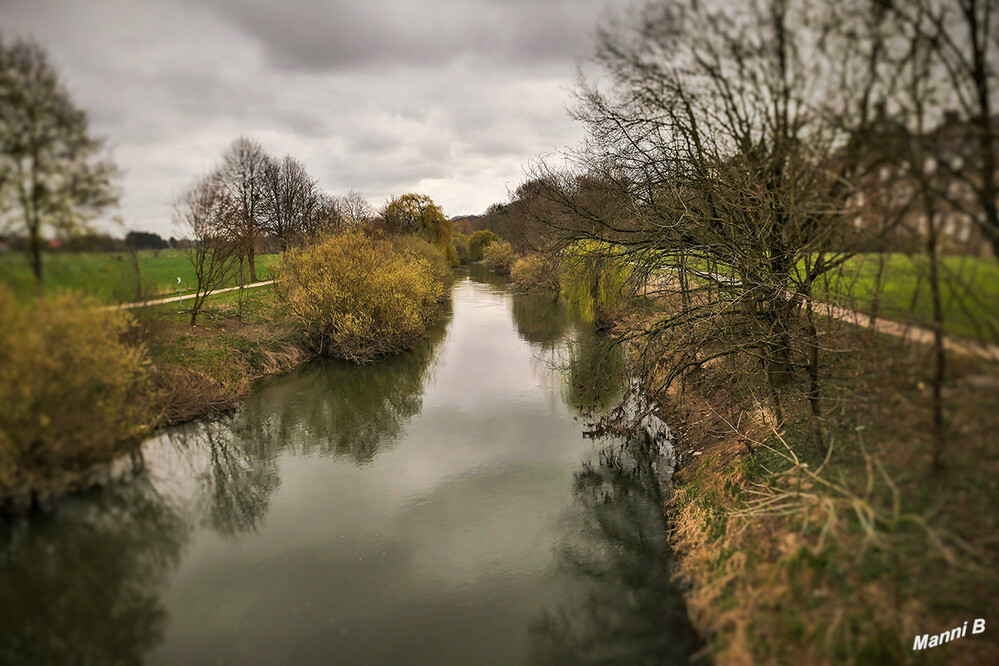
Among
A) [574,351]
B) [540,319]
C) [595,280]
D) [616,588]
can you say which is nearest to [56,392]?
[616,588]

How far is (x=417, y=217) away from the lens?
1597 inches

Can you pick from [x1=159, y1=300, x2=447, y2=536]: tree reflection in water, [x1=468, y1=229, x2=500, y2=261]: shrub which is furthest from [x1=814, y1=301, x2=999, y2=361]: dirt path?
[x1=468, y1=229, x2=500, y2=261]: shrub

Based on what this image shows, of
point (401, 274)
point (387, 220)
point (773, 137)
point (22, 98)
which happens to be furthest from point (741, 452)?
point (387, 220)

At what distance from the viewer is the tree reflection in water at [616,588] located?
5496 mm

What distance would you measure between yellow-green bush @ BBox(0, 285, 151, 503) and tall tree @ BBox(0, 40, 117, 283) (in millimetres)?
449

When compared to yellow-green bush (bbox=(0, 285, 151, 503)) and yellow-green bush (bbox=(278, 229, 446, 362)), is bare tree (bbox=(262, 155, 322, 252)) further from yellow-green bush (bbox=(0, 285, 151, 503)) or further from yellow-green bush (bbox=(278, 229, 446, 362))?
yellow-green bush (bbox=(0, 285, 151, 503))

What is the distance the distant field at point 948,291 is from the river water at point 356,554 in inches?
156

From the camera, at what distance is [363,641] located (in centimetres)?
564

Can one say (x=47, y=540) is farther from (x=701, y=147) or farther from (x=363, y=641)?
(x=701, y=147)

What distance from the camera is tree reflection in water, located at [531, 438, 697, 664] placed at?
18.0 feet

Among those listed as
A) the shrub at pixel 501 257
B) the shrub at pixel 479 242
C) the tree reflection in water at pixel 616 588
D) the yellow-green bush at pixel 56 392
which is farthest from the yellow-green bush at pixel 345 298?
the shrub at pixel 479 242

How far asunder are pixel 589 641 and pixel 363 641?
247 centimetres

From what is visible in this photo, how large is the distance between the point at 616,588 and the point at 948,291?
4766mm

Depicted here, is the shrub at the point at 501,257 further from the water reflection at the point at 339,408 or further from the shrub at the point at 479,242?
the water reflection at the point at 339,408
